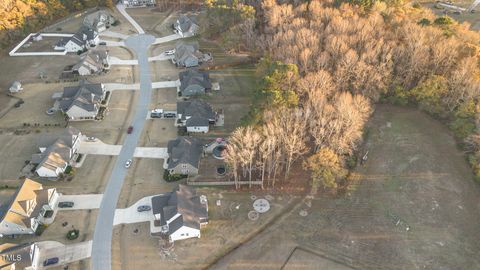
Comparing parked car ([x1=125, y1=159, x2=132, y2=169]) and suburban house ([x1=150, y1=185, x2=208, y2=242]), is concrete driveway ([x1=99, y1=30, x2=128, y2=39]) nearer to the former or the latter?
parked car ([x1=125, y1=159, x2=132, y2=169])

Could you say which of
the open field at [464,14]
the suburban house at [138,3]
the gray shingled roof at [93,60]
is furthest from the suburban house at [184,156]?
the open field at [464,14]

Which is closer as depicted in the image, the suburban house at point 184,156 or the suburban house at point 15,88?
the suburban house at point 184,156

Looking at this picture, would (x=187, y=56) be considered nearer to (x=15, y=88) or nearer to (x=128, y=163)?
(x=128, y=163)

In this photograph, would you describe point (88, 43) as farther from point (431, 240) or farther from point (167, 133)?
point (431, 240)

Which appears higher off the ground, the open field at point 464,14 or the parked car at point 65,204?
the open field at point 464,14

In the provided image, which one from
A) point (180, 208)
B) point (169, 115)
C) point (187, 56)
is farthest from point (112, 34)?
point (180, 208)

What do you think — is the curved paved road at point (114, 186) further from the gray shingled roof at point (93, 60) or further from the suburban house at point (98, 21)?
the suburban house at point (98, 21)

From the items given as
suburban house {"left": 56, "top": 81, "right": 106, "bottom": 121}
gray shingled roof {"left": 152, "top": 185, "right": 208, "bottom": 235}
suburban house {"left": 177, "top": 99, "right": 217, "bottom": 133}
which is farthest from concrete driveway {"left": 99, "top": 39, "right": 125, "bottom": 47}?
gray shingled roof {"left": 152, "top": 185, "right": 208, "bottom": 235}
